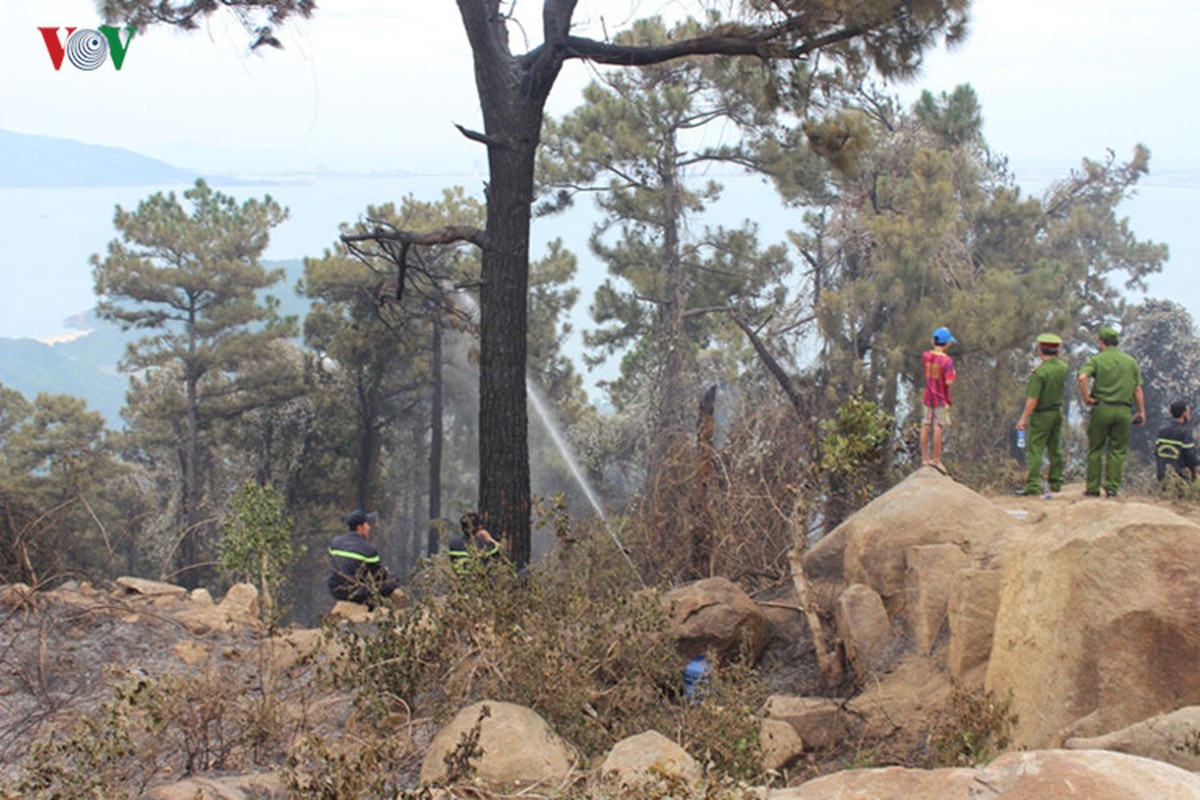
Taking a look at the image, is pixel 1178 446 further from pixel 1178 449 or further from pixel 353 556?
pixel 353 556

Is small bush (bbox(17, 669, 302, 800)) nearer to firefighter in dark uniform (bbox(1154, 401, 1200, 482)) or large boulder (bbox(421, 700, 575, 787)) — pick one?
large boulder (bbox(421, 700, 575, 787))

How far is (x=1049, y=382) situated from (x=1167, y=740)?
19.5 ft

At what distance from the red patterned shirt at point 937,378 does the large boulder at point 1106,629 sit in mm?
4379

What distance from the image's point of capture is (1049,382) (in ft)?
32.4

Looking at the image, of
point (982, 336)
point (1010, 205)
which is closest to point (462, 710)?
point (982, 336)

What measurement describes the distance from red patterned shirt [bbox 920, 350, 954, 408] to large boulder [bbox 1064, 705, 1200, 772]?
231 inches

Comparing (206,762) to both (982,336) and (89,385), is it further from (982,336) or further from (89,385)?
(89,385)

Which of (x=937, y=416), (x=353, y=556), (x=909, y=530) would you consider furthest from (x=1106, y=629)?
(x=353, y=556)

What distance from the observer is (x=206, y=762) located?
571 cm

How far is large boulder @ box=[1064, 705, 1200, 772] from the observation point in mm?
4242

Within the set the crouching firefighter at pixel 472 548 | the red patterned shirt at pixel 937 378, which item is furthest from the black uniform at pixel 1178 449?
the crouching firefighter at pixel 472 548

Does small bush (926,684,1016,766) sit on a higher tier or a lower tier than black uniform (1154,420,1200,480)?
lower

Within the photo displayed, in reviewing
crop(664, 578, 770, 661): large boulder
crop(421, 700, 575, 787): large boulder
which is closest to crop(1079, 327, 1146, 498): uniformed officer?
crop(664, 578, 770, 661): large boulder

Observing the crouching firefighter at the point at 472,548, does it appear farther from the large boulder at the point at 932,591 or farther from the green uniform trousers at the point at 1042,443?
the green uniform trousers at the point at 1042,443
